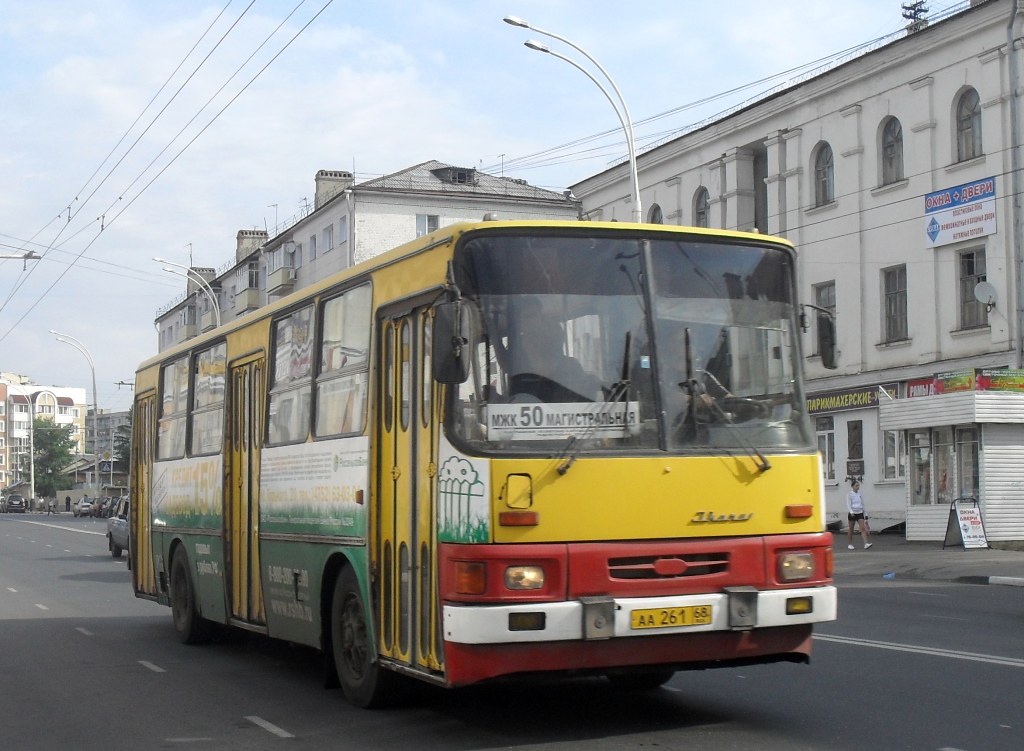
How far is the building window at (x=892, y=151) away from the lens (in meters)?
35.4

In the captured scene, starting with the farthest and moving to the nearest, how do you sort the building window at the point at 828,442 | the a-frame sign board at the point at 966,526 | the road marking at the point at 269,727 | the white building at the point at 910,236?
the building window at the point at 828,442
the white building at the point at 910,236
the a-frame sign board at the point at 966,526
the road marking at the point at 269,727

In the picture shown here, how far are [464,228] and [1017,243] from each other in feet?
84.3

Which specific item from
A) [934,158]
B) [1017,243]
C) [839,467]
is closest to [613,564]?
[1017,243]

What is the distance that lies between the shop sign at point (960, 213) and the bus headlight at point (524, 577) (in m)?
26.9

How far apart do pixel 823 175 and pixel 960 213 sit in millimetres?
5981

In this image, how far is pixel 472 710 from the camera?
923 cm

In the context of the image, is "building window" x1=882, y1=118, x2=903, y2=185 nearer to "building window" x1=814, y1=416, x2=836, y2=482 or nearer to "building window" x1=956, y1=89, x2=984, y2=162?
"building window" x1=956, y1=89, x2=984, y2=162

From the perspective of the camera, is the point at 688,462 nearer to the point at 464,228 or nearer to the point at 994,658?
the point at 464,228

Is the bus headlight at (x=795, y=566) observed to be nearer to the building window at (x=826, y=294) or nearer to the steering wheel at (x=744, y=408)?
the steering wheel at (x=744, y=408)

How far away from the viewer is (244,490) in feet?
39.9

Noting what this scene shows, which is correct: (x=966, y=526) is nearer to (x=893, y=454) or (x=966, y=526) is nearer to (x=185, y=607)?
(x=893, y=454)

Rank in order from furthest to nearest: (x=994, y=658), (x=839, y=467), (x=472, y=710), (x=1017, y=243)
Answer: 1. (x=839, y=467)
2. (x=1017, y=243)
3. (x=994, y=658)
4. (x=472, y=710)

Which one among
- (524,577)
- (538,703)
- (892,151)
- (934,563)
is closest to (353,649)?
(538,703)

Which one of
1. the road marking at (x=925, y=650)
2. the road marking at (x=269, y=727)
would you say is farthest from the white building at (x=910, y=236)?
the road marking at (x=269, y=727)
